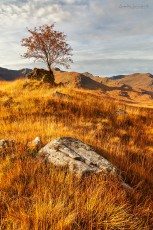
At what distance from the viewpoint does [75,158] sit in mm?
5441

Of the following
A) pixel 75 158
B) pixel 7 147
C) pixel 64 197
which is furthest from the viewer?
pixel 7 147

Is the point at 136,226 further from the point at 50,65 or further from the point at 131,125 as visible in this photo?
the point at 50,65

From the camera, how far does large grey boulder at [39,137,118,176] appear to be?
16.8 ft

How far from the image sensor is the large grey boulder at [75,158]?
5.11m

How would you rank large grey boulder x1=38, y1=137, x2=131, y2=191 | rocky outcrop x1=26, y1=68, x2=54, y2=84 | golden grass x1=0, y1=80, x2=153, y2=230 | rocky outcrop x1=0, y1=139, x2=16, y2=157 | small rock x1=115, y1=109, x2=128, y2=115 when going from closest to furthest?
golden grass x1=0, y1=80, x2=153, y2=230
large grey boulder x1=38, y1=137, x2=131, y2=191
rocky outcrop x1=0, y1=139, x2=16, y2=157
small rock x1=115, y1=109, x2=128, y2=115
rocky outcrop x1=26, y1=68, x2=54, y2=84

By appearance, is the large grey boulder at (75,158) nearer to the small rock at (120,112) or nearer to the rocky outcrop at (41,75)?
the small rock at (120,112)

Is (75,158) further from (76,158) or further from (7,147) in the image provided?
(7,147)

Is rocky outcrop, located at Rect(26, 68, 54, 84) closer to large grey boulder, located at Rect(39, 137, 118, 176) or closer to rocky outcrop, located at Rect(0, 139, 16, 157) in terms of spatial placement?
rocky outcrop, located at Rect(0, 139, 16, 157)

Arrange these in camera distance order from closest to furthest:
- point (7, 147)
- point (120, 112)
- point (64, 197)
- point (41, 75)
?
point (64, 197) < point (7, 147) < point (120, 112) < point (41, 75)

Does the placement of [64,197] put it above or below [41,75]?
below

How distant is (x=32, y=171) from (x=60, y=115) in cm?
828

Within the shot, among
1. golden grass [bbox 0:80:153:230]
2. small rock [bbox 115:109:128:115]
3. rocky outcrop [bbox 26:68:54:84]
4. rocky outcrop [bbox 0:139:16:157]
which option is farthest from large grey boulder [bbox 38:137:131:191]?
rocky outcrop [bbox 26:68:54:84]

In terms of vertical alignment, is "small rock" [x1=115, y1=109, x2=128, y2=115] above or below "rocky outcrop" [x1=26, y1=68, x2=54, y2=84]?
below

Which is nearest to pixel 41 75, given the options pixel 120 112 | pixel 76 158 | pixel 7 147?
pixel 120 112
